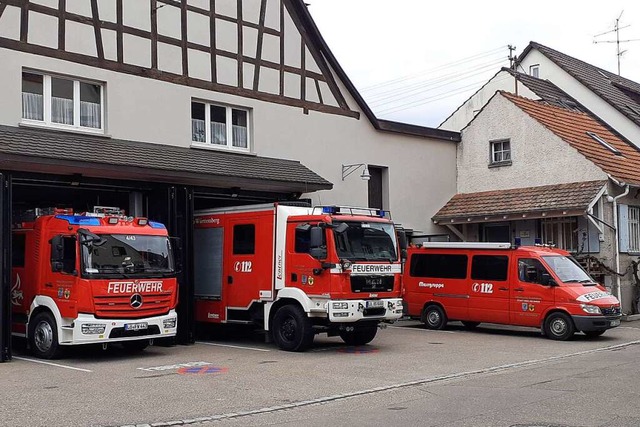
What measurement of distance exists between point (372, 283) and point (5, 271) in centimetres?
689

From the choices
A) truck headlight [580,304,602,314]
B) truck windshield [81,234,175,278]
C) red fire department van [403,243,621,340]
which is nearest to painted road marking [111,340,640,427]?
truck headlight [580,304,602,314]

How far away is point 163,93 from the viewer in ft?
64.0

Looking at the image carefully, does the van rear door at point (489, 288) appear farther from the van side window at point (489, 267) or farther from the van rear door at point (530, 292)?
the van rear door at point (530, 292)

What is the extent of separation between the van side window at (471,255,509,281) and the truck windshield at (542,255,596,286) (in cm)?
102

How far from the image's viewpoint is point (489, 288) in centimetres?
2006

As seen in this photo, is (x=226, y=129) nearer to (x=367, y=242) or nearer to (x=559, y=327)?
(x=367, y=242)

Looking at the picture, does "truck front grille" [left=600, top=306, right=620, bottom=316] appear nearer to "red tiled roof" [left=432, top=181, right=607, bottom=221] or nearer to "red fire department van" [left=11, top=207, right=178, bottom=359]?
"red tiled roof" [left=432, top=181, right=607, bottom=221]

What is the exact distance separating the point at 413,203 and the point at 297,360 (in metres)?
11.8

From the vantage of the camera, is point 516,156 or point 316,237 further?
point 516,156

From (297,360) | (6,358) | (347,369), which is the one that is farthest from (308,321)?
(6,358)

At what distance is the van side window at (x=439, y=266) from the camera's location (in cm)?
2086

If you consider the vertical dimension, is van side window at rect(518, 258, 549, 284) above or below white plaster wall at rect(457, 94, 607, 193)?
below

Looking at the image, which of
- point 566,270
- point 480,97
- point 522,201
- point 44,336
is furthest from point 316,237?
point 480,97

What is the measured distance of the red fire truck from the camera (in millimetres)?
16172
